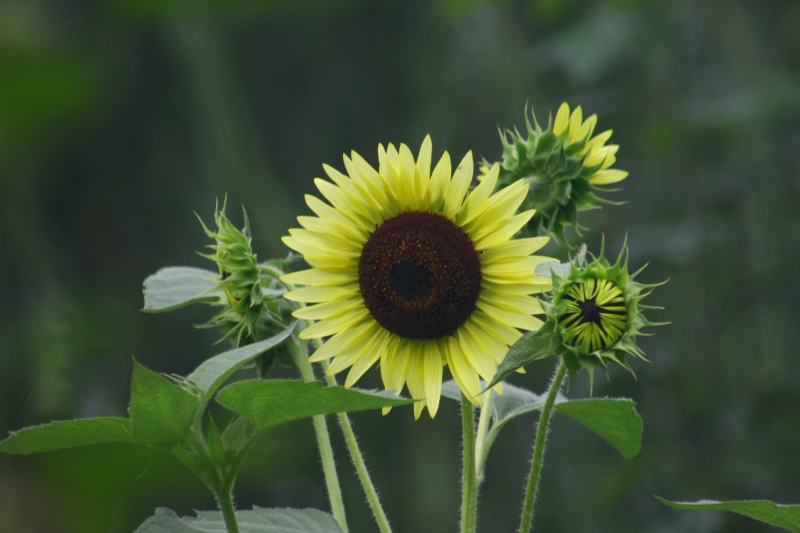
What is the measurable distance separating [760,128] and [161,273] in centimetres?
168

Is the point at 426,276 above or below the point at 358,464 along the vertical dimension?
above

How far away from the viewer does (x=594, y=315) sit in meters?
0.53

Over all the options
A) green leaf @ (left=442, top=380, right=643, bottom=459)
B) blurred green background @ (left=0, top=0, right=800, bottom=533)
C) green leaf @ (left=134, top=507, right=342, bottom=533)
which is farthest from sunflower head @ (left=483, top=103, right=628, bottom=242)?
blurred green background @ (left=0, top=0, right=800, bottom=533)

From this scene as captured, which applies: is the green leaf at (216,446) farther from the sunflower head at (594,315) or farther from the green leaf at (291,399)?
the sunflower head at (594,315)

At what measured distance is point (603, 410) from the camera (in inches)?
19.9

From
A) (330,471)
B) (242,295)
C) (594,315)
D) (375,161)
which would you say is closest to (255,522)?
(330,471)

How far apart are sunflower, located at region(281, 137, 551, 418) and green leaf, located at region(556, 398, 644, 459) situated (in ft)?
0.28

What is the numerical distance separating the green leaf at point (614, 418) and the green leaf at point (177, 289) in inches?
11.2

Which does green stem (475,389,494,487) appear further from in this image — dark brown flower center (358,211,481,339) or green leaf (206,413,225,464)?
green leaf (206,413,225,464)

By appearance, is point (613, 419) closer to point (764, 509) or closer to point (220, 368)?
point (764, 509)

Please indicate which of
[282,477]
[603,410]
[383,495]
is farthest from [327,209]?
[383,495]

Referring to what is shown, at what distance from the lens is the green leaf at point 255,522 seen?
1.70 feet

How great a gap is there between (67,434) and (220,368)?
0.10 m

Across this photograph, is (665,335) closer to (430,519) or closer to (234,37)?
(430,519)
